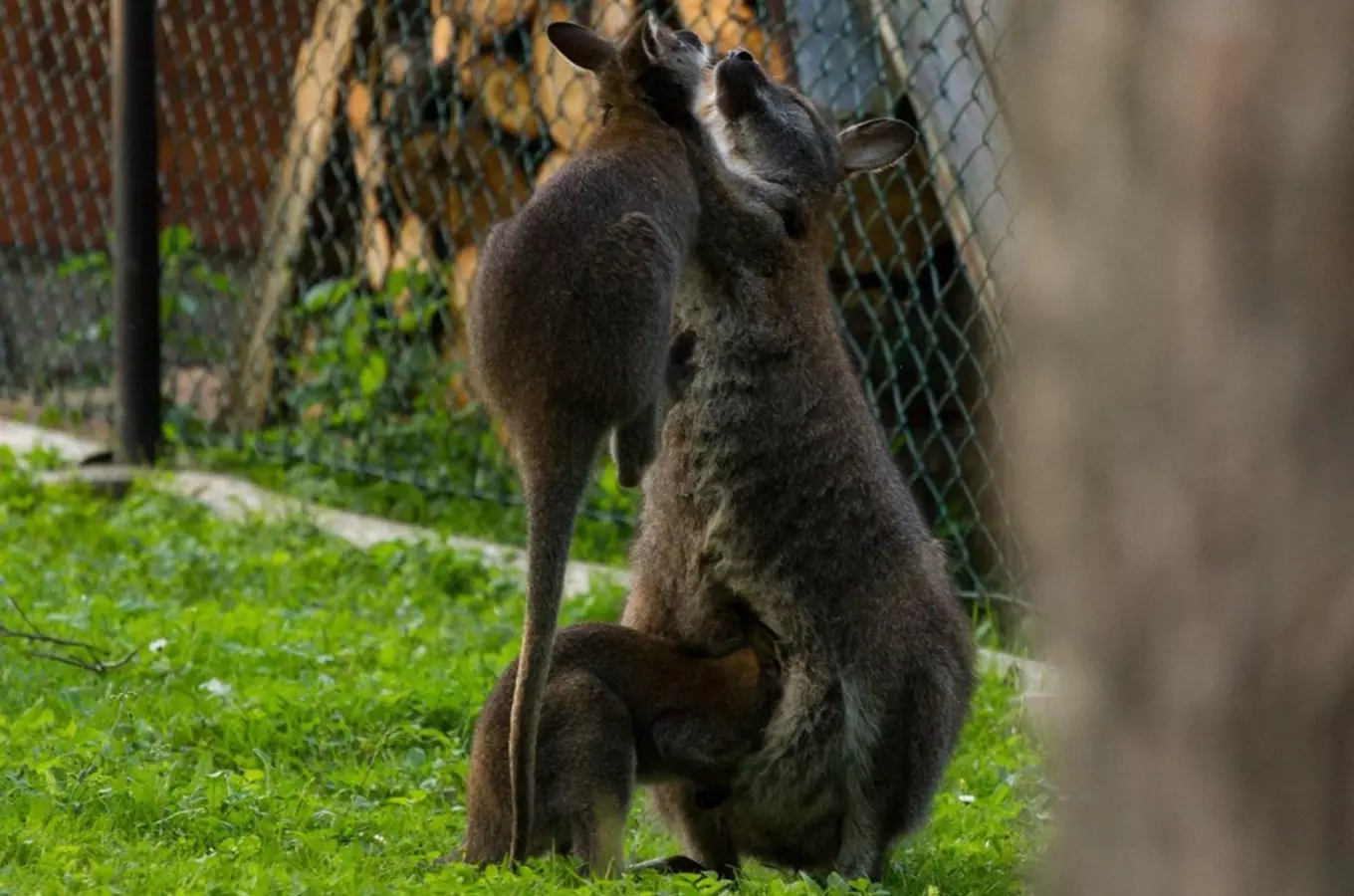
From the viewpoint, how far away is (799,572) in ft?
14.7

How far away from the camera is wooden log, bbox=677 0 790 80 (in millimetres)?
7113

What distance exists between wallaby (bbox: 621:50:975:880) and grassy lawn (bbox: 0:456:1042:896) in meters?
0.20

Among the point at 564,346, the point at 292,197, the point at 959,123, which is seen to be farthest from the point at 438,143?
the point at 564,346

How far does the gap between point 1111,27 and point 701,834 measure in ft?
10.5

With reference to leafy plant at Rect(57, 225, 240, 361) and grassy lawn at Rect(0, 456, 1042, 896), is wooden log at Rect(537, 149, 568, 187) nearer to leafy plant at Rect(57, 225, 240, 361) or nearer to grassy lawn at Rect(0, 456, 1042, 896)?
grassy lawn at Rect(0, 456, 1042, 896)

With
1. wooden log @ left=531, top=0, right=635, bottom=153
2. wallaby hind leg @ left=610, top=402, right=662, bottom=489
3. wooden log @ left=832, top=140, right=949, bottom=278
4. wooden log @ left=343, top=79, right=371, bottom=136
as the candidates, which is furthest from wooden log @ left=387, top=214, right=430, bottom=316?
wallaby hind leg @ left=610, top=402, right=662, bottom=489

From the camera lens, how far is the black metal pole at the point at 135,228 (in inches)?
356

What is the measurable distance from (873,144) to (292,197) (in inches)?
207

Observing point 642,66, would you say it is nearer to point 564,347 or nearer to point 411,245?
point 564,347

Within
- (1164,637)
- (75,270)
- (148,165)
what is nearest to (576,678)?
(1164,637)

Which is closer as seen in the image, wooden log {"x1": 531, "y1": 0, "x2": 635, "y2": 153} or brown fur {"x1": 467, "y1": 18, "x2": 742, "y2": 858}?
brown fur {"x1": 467, "y1": 18, "x2": 742, "y2": 858}

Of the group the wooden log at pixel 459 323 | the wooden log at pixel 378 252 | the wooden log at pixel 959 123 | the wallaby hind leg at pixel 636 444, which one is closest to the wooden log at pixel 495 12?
the wooden log at pixel 459 323

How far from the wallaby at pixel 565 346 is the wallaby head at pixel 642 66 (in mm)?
303

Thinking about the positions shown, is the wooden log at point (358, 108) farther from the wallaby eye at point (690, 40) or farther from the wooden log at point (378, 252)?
the wallaby eye at point (690, 40)
